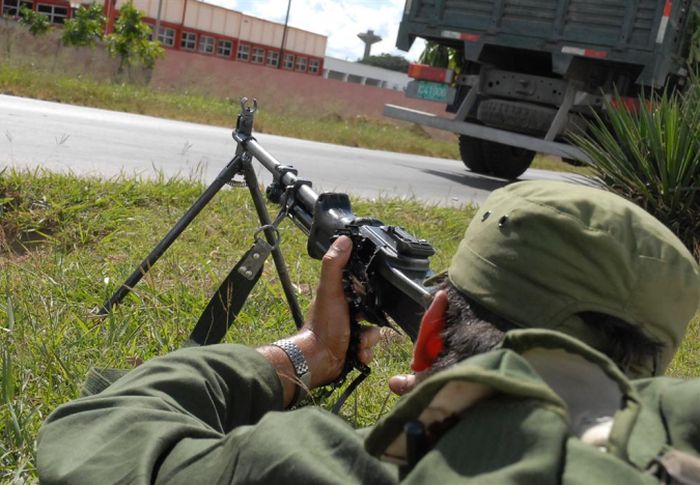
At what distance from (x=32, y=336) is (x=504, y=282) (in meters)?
1.98

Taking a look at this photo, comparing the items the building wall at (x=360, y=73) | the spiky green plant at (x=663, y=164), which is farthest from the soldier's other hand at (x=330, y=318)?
the building wall at (x=360, y=73)

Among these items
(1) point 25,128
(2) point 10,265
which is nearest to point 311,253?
(2) point 10,265

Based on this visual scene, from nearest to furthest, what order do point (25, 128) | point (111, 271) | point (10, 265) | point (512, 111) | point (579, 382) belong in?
1. point (579, 382)
2. point (10, 265)
3. point (111, 271)
4. point (25, 128)
5. point (512, 111)

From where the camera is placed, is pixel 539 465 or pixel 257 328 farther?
pixel 257 328

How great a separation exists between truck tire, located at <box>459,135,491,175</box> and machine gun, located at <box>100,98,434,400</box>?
374 inches

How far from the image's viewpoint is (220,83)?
88.9 feet

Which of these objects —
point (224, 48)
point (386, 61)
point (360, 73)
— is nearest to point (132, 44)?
point (224, 48)

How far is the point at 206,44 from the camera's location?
1811 inches

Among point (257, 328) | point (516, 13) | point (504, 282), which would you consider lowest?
point (257, 328)

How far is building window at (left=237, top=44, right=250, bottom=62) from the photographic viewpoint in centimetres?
4828

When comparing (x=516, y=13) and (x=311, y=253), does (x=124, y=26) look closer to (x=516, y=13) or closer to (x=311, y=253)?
(x=516, y=13)

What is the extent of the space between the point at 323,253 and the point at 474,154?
10.4 m

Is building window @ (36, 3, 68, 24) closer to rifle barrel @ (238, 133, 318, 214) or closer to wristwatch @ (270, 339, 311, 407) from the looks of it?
rifle barrel @ (238, 133, 318, 214)

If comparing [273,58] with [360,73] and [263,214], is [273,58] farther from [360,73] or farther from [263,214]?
[263,214]
